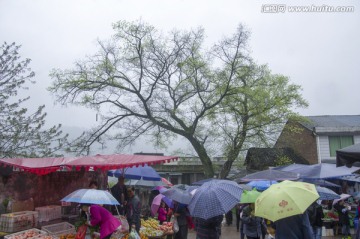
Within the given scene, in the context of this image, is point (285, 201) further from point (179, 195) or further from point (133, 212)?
point (133, 212)

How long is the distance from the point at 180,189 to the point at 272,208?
178 inches

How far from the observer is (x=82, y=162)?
831cm

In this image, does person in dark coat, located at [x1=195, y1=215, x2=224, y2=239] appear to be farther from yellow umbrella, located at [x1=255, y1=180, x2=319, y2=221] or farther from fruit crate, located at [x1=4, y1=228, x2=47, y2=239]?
fruit crate, located at [x1=4, y1=228, x2=47, y2=239]

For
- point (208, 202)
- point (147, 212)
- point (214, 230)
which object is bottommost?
point (147, 212)

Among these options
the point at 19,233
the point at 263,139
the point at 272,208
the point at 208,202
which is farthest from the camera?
the point at 263,139

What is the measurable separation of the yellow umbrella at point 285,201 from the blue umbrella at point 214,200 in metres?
0.94

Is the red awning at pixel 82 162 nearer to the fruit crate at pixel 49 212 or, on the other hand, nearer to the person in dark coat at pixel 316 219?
the fruit crate at pixel 49 212

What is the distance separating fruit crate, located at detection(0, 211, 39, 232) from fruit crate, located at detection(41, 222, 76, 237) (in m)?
0.65

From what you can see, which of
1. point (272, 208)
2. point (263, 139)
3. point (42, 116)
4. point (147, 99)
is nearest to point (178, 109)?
point (147, 99)

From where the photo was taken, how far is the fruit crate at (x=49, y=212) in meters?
9.42

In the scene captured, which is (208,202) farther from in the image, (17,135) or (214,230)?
(17,135)

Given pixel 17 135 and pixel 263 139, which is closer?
pixel 17 135

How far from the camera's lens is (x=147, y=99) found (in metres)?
18.6

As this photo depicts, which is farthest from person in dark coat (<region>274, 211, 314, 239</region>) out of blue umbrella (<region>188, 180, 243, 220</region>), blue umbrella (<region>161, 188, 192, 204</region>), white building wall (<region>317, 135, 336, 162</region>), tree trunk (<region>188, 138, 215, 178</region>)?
white building wall (<region>317, 135, 336, 162</region>)
